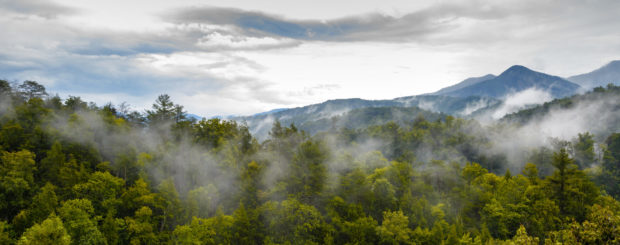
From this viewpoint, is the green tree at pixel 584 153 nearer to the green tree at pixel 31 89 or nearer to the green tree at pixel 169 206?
the green tree at pixel 169 206

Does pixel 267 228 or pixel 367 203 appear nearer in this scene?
pixel 267 228

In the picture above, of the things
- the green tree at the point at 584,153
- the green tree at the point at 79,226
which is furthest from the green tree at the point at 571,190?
the green tree at the point at 584,153

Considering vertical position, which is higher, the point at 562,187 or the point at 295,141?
the point at 295,141

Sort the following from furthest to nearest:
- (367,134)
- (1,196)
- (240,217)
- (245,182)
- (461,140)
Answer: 1. (367,134)
2. (461,140)
3. (245,182)
4. (240,217)
5. (1,196)

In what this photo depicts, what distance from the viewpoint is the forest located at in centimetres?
Result: 4484

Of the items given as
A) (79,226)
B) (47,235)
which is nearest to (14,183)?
(79,226)

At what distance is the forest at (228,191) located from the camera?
44844 mm

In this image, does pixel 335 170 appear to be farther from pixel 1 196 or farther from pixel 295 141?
pixel 1 196

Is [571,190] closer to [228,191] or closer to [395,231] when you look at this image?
[395,231]

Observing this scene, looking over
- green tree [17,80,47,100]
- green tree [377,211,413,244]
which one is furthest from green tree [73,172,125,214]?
green tree [17,80,47,100]

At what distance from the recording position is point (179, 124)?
66562mm

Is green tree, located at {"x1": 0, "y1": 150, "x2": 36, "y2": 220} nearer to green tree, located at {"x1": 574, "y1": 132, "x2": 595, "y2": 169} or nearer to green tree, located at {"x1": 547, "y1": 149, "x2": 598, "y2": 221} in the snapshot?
green tree, located at {"x1": 547, "y1": 149, "x2": 598, "y2": 221}

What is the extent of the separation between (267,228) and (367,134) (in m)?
104

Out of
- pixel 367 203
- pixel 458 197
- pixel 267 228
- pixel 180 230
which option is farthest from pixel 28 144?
pixel 458 197
